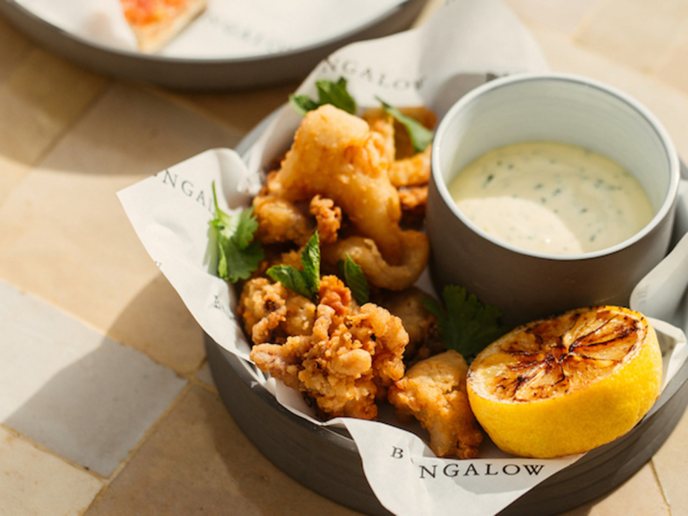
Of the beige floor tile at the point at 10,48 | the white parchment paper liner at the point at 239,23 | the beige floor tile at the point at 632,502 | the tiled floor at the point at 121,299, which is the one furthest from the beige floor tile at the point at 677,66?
the beige floor tile at the point at 10,48

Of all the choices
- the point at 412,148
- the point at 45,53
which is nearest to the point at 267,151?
the point at 412,148

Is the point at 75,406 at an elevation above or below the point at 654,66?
below

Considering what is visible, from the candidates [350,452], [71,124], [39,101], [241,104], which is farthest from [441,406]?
[39,101]

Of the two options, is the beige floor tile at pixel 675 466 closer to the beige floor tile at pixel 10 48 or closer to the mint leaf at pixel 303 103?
the mint leaf at pixel 303 103

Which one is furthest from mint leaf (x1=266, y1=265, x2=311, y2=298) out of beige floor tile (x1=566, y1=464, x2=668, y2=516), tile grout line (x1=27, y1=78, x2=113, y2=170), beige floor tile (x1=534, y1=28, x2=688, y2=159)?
beige floor tile (x1=534, y1=28, x2=688, y2=159)

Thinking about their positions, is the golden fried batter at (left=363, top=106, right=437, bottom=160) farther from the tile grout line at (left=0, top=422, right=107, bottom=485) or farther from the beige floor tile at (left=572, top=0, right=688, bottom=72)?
the tile grout line at (left=0, top=422, right=107, bottom=485)

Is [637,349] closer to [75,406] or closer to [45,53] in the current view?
[75,406]
